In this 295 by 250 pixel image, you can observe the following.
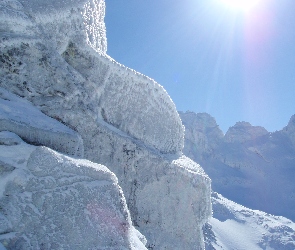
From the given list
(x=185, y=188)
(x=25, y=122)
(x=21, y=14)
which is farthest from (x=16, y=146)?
(x=185, y=188)

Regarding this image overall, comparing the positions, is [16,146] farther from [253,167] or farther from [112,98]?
[253,167]

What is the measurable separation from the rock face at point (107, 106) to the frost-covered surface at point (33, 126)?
1.18 feet

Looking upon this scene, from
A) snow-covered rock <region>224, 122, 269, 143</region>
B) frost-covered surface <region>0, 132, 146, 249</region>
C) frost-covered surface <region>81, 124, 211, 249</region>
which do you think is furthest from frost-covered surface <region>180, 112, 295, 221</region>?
frost-covered surface <region>0, 132, 146, 249</region>

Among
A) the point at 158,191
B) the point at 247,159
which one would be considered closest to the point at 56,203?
the point at 158,191

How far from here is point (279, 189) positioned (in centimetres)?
10800

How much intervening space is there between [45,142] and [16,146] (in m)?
0.73

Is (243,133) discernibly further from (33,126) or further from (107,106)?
(33,126)

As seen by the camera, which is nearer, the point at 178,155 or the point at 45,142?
the point at 45,142

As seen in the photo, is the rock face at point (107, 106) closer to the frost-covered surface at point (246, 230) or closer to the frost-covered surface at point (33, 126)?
the frost-covered surface at point (33, 126)

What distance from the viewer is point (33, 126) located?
16.5ft

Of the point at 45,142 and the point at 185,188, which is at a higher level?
the point at 185,188

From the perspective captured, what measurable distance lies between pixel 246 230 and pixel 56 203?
7189cm

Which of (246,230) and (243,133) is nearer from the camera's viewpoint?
(246,230)

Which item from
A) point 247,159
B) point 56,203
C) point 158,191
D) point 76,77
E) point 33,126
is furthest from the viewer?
point 247,159
